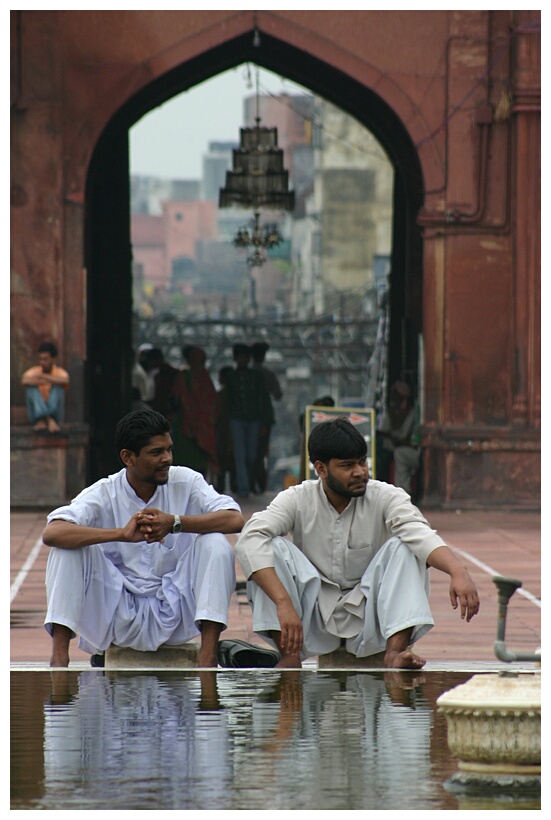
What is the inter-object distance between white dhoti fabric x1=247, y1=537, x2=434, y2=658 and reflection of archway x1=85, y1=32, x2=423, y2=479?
30.8ft

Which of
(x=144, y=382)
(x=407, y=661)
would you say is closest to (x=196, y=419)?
(x=144, y=382)

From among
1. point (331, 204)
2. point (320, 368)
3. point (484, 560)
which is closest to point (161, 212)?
point (331, 204)

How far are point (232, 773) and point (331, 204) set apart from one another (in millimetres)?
46228

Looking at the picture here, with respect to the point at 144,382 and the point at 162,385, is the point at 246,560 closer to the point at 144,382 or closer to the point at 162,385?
the point at 162,385

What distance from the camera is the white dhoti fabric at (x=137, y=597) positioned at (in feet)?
16.5

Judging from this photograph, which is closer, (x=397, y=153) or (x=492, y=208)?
(x=492, y=208)

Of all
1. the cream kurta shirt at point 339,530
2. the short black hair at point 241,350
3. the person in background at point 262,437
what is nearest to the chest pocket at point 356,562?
the cream kurta shirt at point 339,530

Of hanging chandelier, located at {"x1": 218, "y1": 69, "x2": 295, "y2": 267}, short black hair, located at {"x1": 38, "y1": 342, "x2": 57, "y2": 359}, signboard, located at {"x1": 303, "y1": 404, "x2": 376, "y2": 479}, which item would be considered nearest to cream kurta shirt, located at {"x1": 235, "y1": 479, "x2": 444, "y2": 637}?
signboard, located at {"x1": 303, "y1": 404, "x2": 376, "y2": 479}

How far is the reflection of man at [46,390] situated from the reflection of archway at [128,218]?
2.94 feet

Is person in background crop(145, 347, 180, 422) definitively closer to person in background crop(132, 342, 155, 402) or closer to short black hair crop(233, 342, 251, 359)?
person in background crop(132, 342, 155, 402)

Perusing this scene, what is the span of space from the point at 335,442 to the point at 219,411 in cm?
1086

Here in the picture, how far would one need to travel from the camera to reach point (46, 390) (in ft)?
44.4

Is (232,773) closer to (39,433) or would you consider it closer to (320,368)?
(39,433)

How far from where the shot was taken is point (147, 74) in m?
14.1
